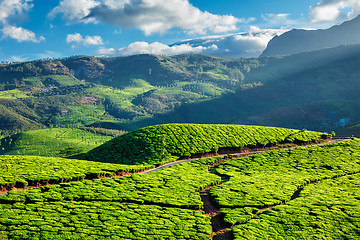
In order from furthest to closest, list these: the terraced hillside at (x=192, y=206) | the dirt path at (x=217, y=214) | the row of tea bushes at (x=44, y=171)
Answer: the row of tea bushes at (x=44, y=171) → the dirt path at (x=217, y=214) → the terraced hillside at (x=192, y=206)

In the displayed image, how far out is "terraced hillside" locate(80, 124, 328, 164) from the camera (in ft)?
285

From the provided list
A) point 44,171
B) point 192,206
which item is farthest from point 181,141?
point 44,171

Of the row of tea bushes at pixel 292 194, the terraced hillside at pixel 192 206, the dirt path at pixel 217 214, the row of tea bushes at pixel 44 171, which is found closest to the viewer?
the terraced hillside at pixel 192 206

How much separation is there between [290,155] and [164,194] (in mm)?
56859

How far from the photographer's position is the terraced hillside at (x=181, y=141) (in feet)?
285

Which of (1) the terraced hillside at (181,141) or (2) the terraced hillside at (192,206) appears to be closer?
(2) the terraced hillside at (192,206)

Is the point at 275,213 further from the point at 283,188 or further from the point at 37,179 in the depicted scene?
the point at 37,179

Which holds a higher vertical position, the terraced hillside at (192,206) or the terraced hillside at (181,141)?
the terraced hillside at (181,141)

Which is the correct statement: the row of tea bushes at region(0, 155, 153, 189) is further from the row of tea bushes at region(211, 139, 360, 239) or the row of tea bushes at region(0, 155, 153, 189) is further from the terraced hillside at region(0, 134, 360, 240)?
the row of tea bushes at region(211, 139, 360, 239)

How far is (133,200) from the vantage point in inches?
1994

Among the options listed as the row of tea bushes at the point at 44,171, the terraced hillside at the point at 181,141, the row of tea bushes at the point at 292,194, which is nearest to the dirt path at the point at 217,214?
the row of tea bushes at the point at 292,194

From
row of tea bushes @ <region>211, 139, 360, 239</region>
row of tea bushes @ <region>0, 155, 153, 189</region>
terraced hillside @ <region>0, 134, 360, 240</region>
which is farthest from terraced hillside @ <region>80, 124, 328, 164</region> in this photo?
row of tea bushes @ <region>0, 155, 153, 189</region>

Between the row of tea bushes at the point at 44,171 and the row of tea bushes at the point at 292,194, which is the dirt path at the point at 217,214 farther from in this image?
the row of tea bushes at the point at 44,171

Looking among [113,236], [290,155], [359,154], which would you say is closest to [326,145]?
[359,154]
